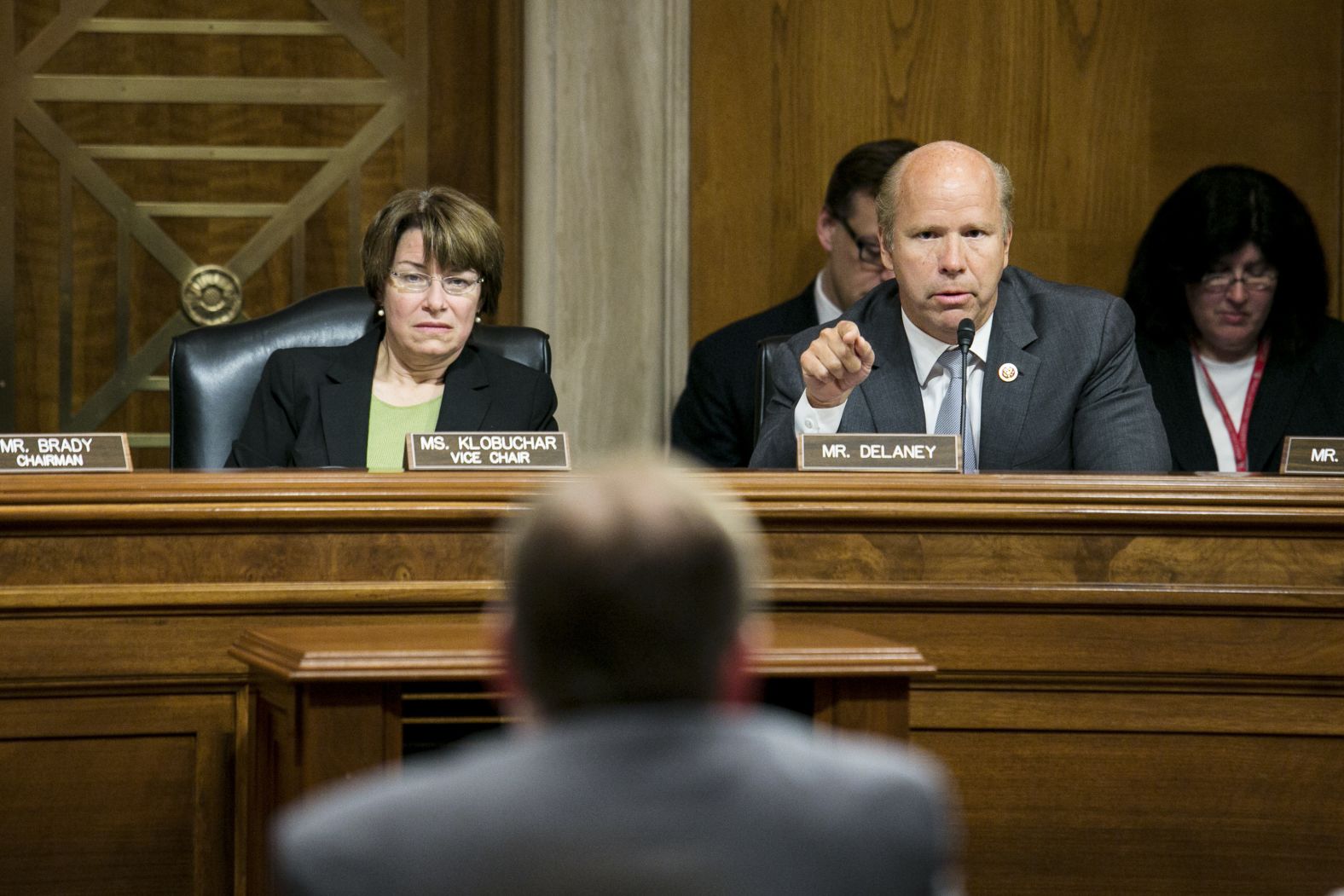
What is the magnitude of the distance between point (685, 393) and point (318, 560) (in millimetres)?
1870

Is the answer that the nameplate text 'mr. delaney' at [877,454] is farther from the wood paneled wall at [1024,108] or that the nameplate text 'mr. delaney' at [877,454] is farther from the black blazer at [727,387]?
the wood paneled wall at [1024,108]

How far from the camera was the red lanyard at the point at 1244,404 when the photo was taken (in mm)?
3502

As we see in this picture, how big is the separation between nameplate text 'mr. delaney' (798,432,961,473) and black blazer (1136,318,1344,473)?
132 centimetres

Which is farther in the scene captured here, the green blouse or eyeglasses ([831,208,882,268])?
eyeglasses ([831,208,882,268])

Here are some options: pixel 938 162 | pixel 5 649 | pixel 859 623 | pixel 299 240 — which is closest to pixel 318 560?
pixel 5 649

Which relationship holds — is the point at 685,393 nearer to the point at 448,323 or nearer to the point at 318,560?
the point at 448,323

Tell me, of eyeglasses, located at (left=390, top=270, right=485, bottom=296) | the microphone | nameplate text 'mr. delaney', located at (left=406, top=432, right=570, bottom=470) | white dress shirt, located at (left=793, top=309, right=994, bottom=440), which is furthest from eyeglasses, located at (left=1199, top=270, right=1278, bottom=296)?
nameplate text 'mr. delaney', located at (left=406, top=432, right=570, bottom=470)

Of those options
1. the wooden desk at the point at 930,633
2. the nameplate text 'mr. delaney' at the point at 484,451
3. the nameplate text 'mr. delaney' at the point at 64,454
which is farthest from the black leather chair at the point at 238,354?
the wooden desk at the point at 930,633

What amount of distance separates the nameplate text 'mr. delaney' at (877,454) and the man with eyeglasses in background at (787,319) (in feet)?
4.48

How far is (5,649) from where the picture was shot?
6.31ft

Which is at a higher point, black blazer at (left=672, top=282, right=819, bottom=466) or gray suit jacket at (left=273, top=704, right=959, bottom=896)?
black blazer at (left=672, top=282, right=819, bottom=466)

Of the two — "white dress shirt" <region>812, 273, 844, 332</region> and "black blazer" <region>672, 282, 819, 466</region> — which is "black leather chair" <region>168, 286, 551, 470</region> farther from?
Answer: "white dress shirt" <region>812, 273, 844, 332</region>

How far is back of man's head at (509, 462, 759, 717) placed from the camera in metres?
0.86

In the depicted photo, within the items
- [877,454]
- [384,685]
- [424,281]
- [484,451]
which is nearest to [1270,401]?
[877,454]
